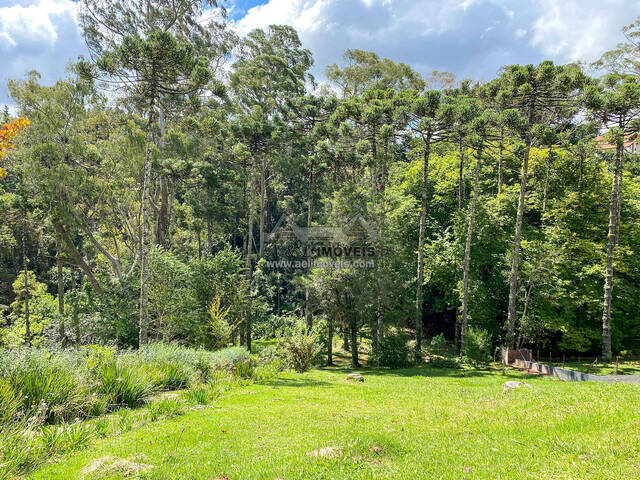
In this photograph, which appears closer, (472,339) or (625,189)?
(472,339)

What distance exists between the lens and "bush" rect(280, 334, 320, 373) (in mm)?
16453

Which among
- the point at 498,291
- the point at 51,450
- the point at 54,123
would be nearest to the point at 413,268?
the point at 498,291

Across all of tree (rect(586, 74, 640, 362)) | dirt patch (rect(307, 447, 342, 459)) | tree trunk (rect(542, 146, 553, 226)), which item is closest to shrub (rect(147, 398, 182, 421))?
dirt patch (rect(307, 447, 342, 459))

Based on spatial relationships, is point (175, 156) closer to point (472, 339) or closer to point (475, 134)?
point (475, 134)

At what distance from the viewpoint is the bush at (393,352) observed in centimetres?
1898

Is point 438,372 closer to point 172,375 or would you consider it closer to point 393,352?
point 393,352

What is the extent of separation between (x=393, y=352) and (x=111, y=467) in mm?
16620

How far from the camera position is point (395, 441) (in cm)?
528

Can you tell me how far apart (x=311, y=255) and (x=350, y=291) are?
7.32 meters

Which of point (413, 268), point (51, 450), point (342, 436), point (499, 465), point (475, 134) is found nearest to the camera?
point (499, 465)

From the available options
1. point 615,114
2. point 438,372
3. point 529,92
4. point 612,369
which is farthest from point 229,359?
point 615,114

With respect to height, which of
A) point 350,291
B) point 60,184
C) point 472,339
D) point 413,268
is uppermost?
point 60,184

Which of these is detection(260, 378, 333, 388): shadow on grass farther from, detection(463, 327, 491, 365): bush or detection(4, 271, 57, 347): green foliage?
detection(4, 271, 57, 347): green foliage

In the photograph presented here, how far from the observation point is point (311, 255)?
25.7 meters
